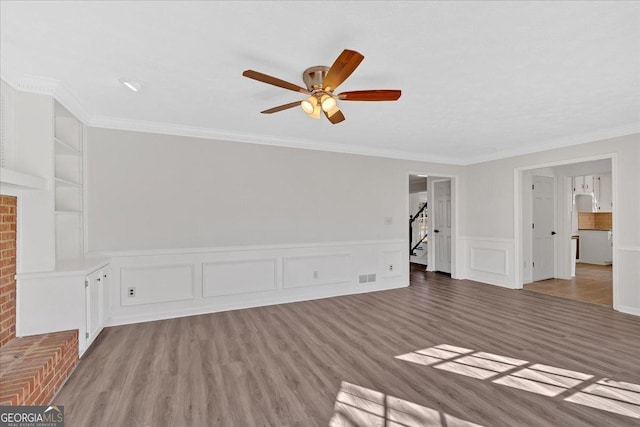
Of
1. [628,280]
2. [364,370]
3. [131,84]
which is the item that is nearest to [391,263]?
[364,370]

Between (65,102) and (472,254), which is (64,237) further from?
(472,254)

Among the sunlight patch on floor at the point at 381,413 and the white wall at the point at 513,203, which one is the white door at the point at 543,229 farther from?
the sunlight patch on floor at the point at 381,413

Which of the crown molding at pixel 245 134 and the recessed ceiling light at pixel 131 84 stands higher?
the recessed ceiling light at pixel 131 84

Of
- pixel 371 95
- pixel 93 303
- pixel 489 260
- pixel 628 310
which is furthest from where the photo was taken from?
pixel 489 260

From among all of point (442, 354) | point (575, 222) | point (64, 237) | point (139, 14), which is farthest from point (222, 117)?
point (575, 222)

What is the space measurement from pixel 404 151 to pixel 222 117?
3.36 m

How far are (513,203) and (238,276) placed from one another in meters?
5.01

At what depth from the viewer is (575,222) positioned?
8.55 metres

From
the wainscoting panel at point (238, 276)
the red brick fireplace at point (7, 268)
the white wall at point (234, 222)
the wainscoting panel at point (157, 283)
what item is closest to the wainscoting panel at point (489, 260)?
the white wall at point (234, 222)

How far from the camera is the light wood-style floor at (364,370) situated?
1.97m

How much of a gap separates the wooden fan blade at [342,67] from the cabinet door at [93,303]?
2.82 meters

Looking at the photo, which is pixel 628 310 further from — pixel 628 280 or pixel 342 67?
pixel 342 67

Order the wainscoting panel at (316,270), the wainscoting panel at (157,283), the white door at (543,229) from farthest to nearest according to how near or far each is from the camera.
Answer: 1. the white door at (543,229)
2. the wainscoting panel at (316,270)
3. the wainscoting panel at (157,283)

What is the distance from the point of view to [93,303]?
2902mm
